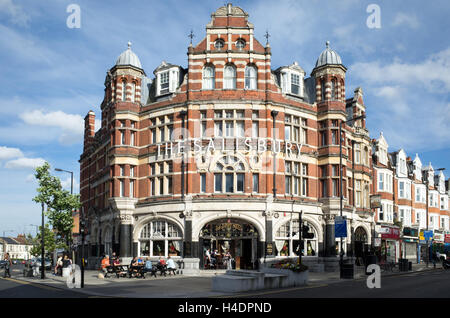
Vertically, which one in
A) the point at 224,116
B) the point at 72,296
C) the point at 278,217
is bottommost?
the point at 72,296

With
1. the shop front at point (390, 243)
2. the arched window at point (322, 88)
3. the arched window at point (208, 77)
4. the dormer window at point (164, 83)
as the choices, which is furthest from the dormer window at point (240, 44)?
the shop front at point (390, 243)

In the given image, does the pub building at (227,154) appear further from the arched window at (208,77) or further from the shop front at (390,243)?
the shop front at (390,243)

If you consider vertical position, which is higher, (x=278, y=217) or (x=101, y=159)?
(x=101, y=159)

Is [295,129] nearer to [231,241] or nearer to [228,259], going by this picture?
[231,241]

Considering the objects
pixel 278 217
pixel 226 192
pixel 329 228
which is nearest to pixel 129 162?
pixel 226 192

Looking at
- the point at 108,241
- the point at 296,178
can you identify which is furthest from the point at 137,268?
the point at 296,178

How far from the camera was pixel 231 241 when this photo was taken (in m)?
37.4

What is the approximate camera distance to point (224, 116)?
3722 centimetres

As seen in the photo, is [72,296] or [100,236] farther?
[100,236]

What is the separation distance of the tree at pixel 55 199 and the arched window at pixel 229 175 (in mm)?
13550

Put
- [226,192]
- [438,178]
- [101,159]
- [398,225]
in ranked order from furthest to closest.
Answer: [438,178] < [398,225] < [101,159] < [226,192]

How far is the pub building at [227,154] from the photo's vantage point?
36.6 metres
